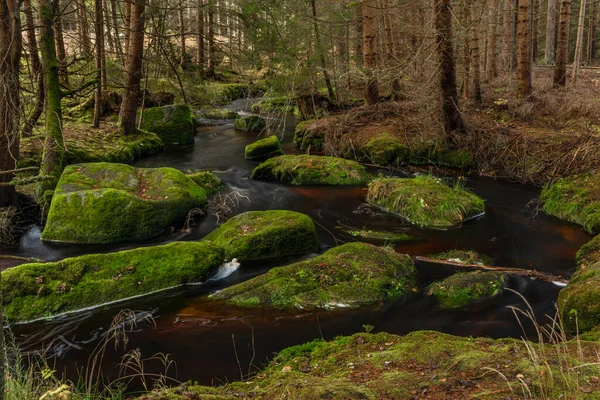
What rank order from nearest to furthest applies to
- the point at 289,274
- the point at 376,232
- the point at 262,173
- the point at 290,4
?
1. the point at 289,274
2. the point at 376,232
3. the point at 262,173
4. the point at 290,4

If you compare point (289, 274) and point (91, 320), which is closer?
point (91, 320)

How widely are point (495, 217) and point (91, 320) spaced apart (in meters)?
8.18

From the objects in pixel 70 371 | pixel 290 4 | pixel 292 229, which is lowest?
pixel 70 371

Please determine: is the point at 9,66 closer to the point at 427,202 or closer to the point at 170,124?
the point at 427,202

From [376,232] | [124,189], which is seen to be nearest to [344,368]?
[376,232]

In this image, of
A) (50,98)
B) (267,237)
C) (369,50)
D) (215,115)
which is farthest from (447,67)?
(215,115)

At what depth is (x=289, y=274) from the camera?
6.80 meters

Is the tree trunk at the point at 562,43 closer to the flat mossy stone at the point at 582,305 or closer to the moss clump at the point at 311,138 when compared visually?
the moss clump at the point at 311,138

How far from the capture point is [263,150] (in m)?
15.5

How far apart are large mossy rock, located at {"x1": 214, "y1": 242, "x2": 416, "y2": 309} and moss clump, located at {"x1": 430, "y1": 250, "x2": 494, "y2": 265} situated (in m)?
1.00

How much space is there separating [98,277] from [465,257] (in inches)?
228

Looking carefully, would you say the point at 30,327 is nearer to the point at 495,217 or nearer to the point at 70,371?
the point at 70,371

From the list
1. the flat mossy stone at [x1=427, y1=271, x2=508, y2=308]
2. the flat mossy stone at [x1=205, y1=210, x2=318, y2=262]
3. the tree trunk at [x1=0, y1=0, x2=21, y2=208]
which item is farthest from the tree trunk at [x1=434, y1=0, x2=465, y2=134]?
the tree trunk at [x1=0, y1=0, x2=21, y2=208]

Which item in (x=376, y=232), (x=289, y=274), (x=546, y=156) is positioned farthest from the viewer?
(x=546, y=156)
